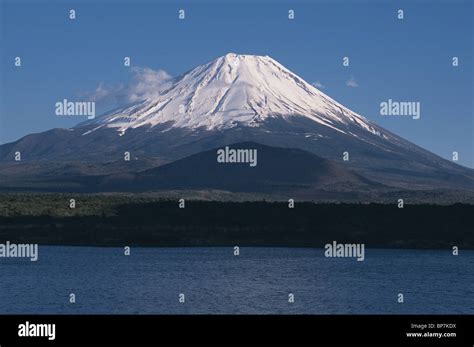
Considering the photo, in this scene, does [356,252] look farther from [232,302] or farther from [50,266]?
[232,302]

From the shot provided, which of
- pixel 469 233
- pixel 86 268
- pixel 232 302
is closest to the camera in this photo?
pixel 232 302
